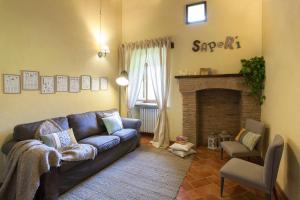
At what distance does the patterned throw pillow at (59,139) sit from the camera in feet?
8.56

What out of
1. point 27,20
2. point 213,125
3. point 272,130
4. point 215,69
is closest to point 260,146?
point 272,130

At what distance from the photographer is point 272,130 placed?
2.95m

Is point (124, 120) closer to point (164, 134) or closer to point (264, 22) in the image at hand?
point (164, 134)

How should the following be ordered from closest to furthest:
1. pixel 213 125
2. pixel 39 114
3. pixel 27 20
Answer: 1. pixel 27 20
2. pixel 39 114
3. pixel 213 125

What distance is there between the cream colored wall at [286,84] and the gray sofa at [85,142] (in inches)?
98.7

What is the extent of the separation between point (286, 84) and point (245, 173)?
47.8 inches

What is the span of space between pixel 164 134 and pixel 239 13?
306 centimetres

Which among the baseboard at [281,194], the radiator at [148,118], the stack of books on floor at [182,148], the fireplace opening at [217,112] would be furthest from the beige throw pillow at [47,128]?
the baseboard at [281,194]

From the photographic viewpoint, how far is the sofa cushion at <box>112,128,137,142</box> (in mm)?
3548


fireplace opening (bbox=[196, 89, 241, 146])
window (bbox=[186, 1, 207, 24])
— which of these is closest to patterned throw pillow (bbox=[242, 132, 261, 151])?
fireplace opening (bbox=[196, 89, 241, 146])

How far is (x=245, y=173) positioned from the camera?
2184 mm

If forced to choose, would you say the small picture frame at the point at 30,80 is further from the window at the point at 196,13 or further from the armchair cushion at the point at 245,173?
the window at the point at 196,13

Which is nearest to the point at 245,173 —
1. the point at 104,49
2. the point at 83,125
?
the point at 83,125

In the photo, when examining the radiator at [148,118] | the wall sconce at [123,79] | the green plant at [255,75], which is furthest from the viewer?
the radiator at [148,118]
